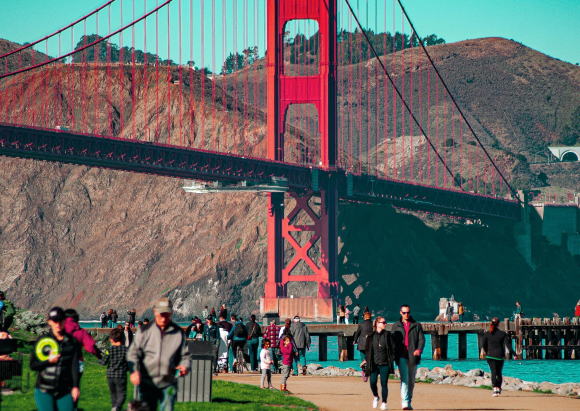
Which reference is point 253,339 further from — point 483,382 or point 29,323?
point 483,382

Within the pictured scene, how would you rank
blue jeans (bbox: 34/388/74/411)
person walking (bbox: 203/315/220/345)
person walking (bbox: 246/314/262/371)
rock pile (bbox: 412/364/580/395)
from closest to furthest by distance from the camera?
blue jeans (bbox: 34/388/74/411) → rock pile (bbox: 412/364/580/395) → person walking (bbox: 203/315/220/345) → person walking (bbox: 246/314/262/371)

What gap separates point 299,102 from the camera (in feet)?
372

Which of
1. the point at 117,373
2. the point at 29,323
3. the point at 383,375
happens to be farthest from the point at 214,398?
the point at 29,323

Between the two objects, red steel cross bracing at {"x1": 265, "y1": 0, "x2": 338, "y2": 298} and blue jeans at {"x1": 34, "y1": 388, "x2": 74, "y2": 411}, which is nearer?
blue jeans at {"x1": 34, "y1": 388, "x2": 74, "y2": 411}

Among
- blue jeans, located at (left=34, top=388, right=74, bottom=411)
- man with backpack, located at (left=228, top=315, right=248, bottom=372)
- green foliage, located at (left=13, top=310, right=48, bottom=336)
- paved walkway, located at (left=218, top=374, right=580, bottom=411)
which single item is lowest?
paved walkway, located at (left=218, top=374, right=580, bottom=411)

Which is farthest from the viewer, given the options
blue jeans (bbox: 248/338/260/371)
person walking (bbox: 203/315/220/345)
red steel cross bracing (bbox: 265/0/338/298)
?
red steel cross bracing (bbox: 265/0/338/298)

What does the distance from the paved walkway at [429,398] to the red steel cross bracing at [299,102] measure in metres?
78.3

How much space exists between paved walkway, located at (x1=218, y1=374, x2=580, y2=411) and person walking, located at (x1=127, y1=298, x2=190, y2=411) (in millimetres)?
9243

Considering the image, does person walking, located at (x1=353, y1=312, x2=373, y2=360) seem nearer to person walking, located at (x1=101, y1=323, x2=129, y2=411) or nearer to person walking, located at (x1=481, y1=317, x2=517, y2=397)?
person walking, located at (x1=481, y1=317, x2=517, y2=397)

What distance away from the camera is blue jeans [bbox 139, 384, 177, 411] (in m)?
15.5

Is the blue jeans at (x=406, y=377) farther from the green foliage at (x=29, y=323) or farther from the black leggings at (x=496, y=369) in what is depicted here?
the green foliage at (x=29, y=323)

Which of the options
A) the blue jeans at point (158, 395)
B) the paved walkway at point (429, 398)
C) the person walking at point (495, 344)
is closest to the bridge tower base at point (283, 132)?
the paved walkway at point (429, 398)

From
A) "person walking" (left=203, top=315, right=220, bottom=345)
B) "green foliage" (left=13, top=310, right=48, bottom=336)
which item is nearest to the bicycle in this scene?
"person walking" (left=203, top=315, right=220, bottom=345)

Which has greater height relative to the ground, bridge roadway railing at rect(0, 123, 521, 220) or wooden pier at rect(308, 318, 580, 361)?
bridge roadway railing at rect(0, 123, 521, 220)
